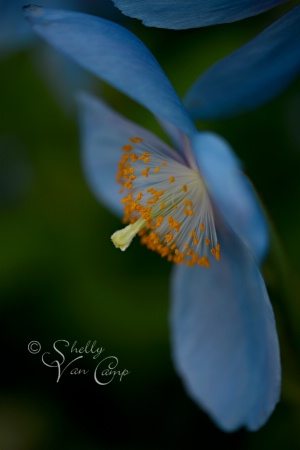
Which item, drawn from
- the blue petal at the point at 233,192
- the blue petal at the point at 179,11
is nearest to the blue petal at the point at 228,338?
the blue petal at the point at 233,192

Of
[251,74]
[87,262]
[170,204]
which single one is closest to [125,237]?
[170,204]

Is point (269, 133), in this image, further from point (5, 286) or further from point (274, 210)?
point (5, 286)

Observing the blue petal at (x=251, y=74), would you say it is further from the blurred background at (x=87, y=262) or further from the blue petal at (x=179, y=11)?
the blurred background at (x=87, y=262)

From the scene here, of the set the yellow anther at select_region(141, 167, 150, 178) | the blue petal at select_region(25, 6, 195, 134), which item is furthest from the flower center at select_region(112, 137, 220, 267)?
the blue petal at select_region(25, 6, 195, 134)

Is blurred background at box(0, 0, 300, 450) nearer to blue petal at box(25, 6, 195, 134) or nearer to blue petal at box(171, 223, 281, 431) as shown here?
blue petal at box(171, 223, 281, 431)

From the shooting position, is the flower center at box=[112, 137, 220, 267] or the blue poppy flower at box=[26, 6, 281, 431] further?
the flower center at box=[112, 137, 220, 267]
